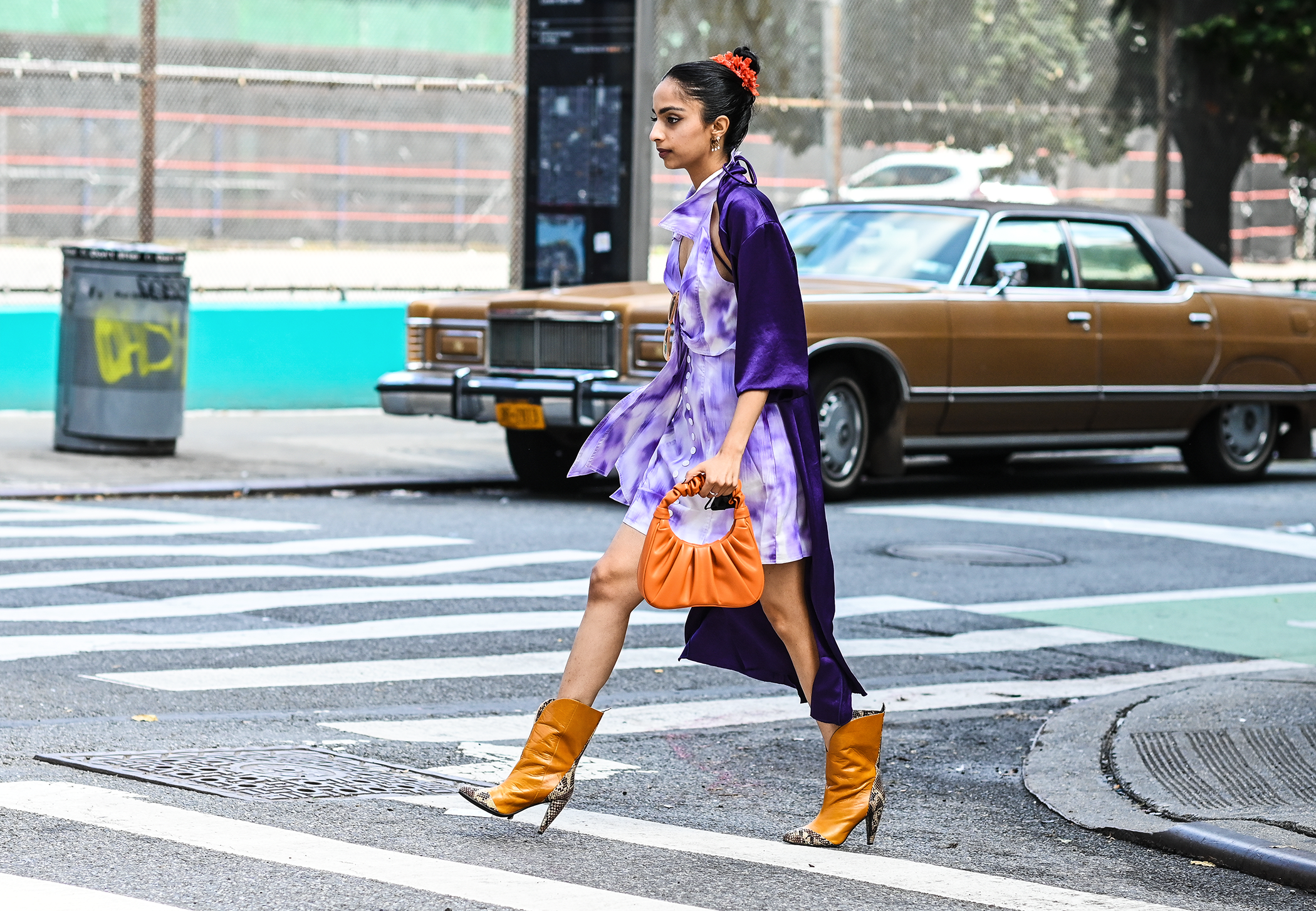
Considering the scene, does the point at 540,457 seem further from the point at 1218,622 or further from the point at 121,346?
the point at 1218,622

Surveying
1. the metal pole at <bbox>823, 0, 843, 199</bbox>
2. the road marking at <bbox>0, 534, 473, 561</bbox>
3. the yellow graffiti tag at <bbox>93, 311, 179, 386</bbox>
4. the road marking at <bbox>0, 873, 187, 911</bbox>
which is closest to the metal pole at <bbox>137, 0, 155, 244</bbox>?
the yellow graffiti tag at <bbox>93, 311, 179, 386</bbox>

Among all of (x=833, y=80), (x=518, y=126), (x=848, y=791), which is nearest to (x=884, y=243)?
(x=518, y=126)

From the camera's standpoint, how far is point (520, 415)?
1202 cm

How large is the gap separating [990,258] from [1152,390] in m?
1.50

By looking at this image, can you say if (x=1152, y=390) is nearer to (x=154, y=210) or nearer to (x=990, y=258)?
(x=990, y=258)

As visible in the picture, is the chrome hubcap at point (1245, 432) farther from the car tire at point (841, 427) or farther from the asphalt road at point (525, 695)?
the car tire at point (841, 427)

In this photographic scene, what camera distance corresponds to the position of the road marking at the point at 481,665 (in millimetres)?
6691

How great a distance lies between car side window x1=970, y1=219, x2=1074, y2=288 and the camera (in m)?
12.9

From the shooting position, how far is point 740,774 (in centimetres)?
580

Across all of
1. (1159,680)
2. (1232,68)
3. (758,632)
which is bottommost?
(1159,680)

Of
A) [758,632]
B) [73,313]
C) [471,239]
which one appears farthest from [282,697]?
[471,239]

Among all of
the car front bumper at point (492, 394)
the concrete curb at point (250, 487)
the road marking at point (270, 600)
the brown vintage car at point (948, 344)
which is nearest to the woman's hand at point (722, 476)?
the road marking at point (270, 600)

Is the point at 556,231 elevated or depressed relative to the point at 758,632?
elevated

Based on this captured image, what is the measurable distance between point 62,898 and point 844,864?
1.70 meters
